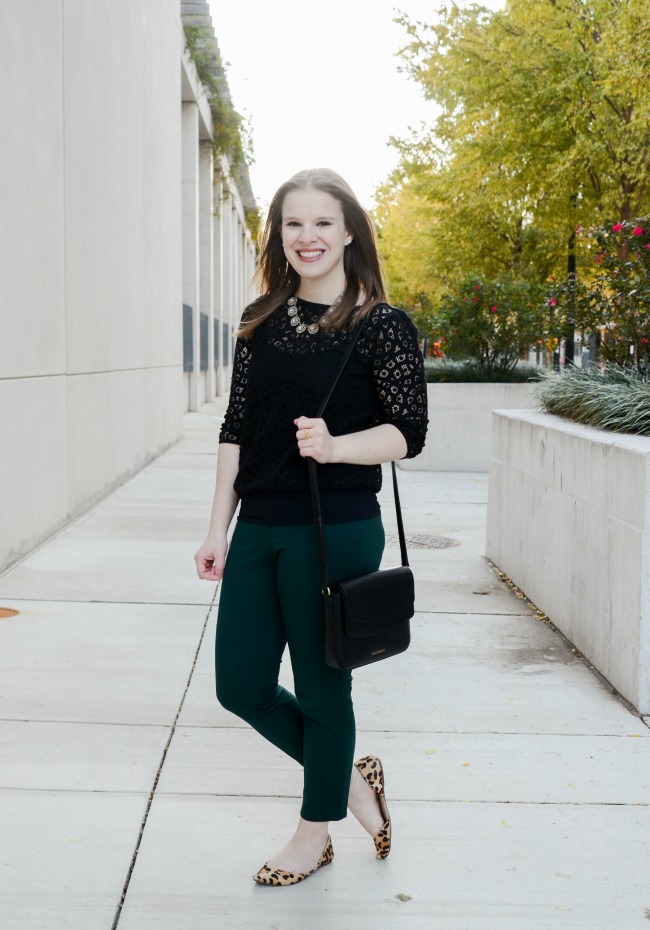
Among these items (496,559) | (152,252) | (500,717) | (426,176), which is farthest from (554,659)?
(426,176)

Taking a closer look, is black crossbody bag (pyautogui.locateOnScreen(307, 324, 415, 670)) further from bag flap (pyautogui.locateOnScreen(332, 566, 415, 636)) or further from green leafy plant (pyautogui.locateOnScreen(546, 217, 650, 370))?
green leafy plant (pyautogui.locateOnScreen(546, 217, 650, 370))

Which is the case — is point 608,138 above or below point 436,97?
below

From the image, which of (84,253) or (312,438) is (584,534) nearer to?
(312,438)

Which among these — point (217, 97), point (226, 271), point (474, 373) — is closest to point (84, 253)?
point (474, 373)

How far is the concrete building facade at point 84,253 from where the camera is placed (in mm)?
7617

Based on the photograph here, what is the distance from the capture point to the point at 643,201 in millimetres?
18891

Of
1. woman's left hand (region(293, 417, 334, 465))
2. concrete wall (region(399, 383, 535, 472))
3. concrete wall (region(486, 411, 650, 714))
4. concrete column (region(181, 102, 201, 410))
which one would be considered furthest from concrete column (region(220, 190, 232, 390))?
woman's left hand (region(293, 417, 334, 465))

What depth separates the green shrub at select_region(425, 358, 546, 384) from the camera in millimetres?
15055

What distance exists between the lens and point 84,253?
32.4 ft

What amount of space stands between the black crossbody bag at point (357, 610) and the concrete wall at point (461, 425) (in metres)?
11.4

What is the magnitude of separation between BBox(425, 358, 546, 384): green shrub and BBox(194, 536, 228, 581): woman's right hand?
39.3 ft

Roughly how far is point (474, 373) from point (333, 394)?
40.1 ft

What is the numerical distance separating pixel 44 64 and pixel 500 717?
597 cm

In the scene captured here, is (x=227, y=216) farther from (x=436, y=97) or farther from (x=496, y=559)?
(x=496, y=559)
